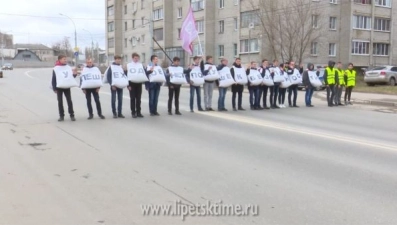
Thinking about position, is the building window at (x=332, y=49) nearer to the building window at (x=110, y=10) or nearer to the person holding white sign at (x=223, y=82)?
the person holding white sign at (x=223, y=82)

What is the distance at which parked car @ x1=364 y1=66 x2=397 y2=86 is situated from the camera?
104 ft

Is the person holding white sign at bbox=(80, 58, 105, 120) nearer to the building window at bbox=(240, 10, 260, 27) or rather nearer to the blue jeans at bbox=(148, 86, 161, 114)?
the blue jeans at bbox=(148, 86, 161, 114)

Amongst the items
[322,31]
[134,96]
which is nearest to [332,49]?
[322,31]

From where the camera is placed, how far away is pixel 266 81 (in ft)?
52.1

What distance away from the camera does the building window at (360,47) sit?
51406 mm

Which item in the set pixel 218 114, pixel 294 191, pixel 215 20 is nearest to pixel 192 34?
pixel 218 114

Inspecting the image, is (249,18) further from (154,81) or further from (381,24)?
(154,81)

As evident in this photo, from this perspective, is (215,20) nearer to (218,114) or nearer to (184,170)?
(218,114)

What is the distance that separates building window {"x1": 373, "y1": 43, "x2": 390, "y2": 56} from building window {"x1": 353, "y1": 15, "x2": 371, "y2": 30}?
2.60 meters

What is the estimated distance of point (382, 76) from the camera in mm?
31672

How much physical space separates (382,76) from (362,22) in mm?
23001

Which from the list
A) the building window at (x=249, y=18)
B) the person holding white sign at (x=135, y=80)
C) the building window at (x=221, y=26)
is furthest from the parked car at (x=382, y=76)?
the building window at (x=221, y=26)

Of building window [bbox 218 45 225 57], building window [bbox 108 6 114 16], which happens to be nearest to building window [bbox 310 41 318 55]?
building window [bbox 218 45 225 57]

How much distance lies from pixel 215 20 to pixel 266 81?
4411 cm
